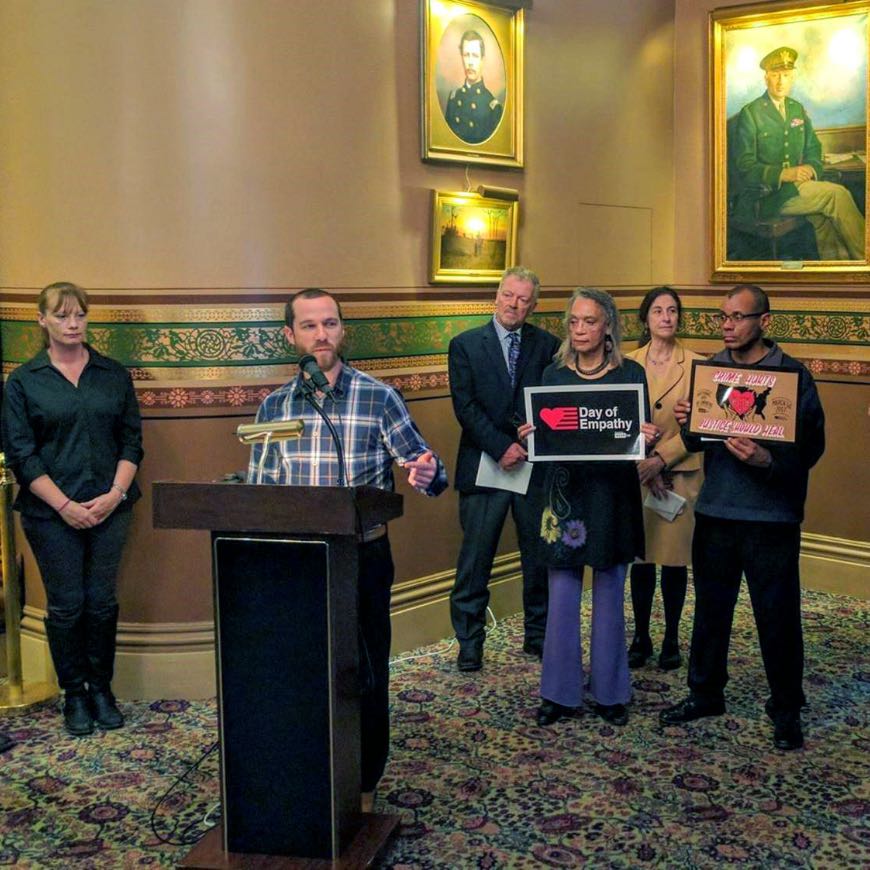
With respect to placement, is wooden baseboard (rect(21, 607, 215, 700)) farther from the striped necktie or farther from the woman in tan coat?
the woman in tan coat

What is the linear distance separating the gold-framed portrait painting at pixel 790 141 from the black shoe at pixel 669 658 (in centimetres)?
254

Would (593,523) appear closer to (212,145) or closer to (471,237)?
(471,237)

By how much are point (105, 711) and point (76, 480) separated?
3.23ft

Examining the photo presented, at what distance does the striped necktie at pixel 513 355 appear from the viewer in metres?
5.76

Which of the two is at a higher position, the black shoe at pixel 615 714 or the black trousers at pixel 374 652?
the black trousers at pixel 374 652

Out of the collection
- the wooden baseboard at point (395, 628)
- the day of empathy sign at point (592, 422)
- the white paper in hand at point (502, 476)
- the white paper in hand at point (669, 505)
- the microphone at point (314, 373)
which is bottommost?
the wooden baseboard at point (395, 628)

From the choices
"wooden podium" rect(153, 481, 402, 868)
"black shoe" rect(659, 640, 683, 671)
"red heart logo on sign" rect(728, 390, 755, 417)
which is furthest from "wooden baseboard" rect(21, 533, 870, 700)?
"red heart logo on sign" rect(728, 390, 755, 417)

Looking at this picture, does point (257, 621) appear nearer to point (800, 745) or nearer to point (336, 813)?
point (336, 813)

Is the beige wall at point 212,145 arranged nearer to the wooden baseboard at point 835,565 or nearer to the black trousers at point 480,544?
the black trousers at point 480,544

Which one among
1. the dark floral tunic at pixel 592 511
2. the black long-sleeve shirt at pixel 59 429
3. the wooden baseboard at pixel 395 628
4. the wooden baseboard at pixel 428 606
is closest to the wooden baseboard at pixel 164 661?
the wooden baseboard at pixel 395 628

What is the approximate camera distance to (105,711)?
5.14 m

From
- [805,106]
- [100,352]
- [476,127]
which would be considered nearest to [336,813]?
[100,352]

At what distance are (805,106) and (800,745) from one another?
3.84 metres

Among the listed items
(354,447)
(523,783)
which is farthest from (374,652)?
(523,783)
